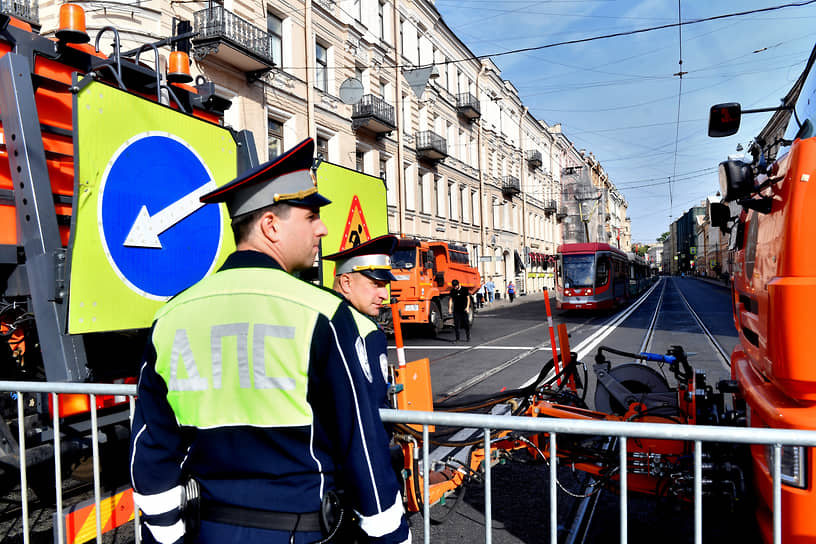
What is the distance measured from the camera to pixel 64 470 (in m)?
3.39

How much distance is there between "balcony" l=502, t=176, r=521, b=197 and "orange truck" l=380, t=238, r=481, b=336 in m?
24.2

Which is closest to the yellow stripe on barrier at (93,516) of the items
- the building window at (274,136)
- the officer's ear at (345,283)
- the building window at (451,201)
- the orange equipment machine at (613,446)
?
the orange equipment machine at (613,446)

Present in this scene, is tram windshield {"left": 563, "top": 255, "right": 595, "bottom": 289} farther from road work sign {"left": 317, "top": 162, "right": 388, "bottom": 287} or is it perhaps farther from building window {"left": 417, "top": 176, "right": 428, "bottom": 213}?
road work sign {"left": 317, "top": 162, "right": 388, "bottom": 287}

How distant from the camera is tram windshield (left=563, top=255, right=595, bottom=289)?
22.8 meters

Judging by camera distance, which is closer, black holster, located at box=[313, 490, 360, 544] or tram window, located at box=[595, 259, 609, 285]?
black holster, located at box=[313, 490, 360, 544]

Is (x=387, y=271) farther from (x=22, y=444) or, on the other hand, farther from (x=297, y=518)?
(x=297, y=518)

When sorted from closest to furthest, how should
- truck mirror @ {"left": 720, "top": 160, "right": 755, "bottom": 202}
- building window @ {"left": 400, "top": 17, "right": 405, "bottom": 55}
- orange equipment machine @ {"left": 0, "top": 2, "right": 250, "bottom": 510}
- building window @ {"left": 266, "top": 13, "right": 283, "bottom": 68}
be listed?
1. orange equipment machine @ {"left": 0, "top": 2, "right": 250, "bottom": 510}
2. truck mirror @ {"left": 720, "top": 160, "right": 755, "bottom": 202}
3. building window @ {"left": 266, "top": 13, "right": 283, "bottom": 68}
4. building window @ {"left": 400, "top": 17, "right": 405, "bottom": 55}

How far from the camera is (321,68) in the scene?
20.8m

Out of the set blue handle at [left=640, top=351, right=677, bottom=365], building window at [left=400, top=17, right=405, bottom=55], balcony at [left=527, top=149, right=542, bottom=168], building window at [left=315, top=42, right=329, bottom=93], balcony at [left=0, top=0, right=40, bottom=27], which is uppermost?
building window at [left=400, top=17, right=405, bottom=55]

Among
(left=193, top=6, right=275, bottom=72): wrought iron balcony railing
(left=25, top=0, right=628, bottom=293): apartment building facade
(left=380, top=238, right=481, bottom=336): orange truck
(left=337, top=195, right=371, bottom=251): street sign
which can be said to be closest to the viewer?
(left=337, top=195, right=371, bottom=251): street sign

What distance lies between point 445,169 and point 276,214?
31.2 m

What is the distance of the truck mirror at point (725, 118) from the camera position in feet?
12.2

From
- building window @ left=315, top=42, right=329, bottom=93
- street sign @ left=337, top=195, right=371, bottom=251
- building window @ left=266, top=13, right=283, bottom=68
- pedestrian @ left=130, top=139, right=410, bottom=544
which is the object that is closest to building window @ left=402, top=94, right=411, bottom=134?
building window @ left=315, top=42, right=329, bottom=93

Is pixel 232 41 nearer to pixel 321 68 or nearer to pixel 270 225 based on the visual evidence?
pixel 321 68
